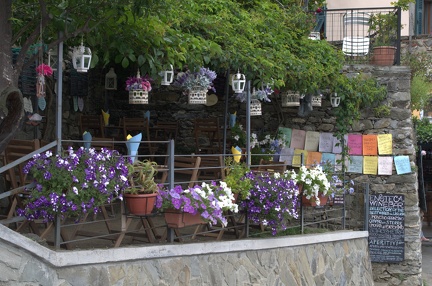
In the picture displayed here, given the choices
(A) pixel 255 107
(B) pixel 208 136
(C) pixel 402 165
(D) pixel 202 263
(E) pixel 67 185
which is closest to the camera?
(E) pixel 67 185

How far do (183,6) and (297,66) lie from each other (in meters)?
2.03

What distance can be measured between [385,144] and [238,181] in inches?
163

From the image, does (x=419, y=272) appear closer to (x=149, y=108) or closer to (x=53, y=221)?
(x=149, y=108)

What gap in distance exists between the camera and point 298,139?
1120cm

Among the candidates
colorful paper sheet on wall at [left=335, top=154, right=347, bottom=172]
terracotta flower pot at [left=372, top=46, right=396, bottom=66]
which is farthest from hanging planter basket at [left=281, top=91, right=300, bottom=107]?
terracotta flower pot at [left=372, top=46, right=396, bottom=66]

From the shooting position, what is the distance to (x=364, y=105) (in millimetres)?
10883

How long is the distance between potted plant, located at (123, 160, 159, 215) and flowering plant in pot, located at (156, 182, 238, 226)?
0.11 meters

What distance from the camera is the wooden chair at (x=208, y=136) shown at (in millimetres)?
10398

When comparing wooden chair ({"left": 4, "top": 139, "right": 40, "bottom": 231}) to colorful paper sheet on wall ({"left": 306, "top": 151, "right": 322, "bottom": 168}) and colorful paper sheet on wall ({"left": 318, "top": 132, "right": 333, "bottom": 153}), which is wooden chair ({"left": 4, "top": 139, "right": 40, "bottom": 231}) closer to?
colorful paper sheet on wall ({"left": 306, "top": 151, "right": 322, "bottom": 168})

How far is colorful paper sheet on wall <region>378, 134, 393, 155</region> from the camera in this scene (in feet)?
35.3

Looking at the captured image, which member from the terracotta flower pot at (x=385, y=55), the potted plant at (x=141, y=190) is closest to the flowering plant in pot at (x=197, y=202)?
the potted plant at (x=141, y=190)

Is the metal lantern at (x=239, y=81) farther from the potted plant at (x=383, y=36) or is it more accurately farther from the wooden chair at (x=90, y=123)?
the potted plant at (x=383, y=36)

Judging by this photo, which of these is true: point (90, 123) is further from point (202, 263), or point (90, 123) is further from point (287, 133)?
point (202, 263)

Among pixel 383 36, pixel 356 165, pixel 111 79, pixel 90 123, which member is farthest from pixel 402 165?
pixel 90 123
